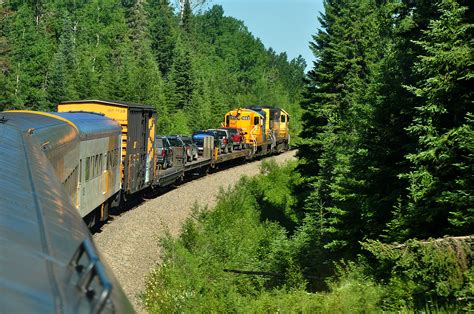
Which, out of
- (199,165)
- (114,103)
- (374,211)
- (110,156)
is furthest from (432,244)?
(199,165)

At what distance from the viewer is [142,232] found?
20094 millimetres

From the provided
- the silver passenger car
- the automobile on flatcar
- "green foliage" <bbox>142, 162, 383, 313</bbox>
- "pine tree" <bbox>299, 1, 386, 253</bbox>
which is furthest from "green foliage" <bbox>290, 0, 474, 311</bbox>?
the automobile on flatcar

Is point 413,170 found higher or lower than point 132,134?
higher

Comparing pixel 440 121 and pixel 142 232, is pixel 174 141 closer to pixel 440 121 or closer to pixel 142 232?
pixel 142 232

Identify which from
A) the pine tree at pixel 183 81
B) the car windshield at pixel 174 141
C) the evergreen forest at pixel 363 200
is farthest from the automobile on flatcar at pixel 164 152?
the pine tree at pixel 183 81

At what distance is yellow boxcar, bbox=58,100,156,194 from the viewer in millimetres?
22031

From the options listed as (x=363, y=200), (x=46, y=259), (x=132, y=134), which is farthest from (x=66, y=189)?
(x=132, y=134)

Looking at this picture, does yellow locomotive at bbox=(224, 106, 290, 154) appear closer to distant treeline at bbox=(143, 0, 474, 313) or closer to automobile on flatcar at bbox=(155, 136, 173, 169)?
automobile on flatcar at bbox=(155, 136, 173, 169)

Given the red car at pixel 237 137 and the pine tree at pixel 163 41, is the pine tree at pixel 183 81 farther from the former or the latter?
the pine tree at pixel 163 41

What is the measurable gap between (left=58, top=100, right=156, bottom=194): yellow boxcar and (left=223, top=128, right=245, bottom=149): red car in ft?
64.7

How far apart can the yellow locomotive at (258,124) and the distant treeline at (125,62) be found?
8.53m

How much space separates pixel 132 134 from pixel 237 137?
2324cm

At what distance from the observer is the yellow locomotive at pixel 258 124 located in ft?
164

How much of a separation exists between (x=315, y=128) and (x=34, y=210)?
91.4 ft
